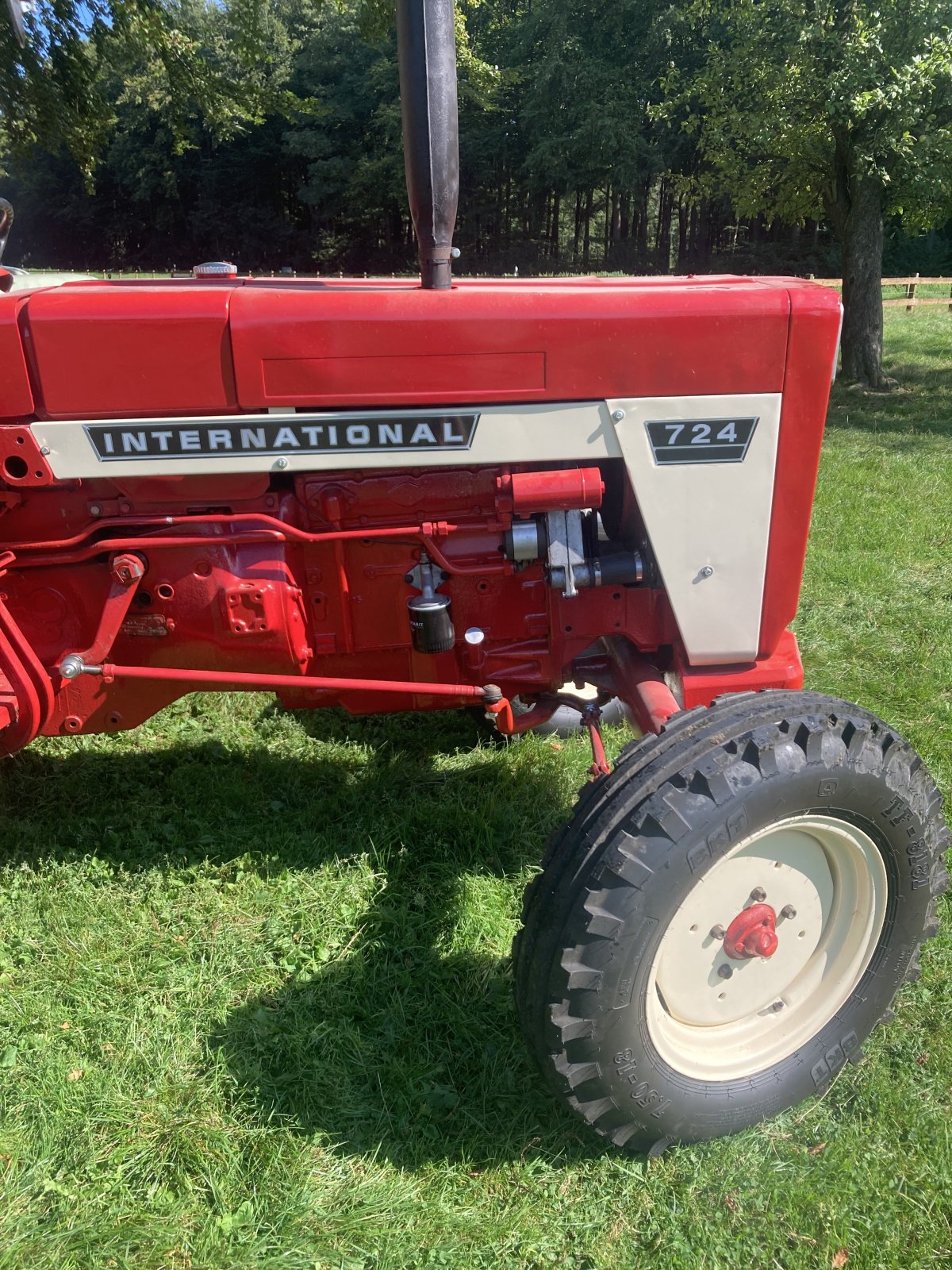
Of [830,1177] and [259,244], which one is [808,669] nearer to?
[830,1177]

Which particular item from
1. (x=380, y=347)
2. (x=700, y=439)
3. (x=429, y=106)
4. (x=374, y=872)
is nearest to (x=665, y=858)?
(x=700, y=439)

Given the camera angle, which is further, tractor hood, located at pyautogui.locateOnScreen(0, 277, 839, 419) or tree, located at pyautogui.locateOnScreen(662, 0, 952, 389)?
tree, located at pyautogui.locateOnScreen(662, 0, 952, 389)

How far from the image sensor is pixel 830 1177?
1.96m

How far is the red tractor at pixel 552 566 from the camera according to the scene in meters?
1.80

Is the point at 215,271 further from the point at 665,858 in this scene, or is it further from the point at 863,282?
the point at 863,282

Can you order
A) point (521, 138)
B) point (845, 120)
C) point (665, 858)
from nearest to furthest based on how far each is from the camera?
point (665, 858) < point (845, 120) < point (521, 138)

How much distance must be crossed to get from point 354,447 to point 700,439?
2.60 ft

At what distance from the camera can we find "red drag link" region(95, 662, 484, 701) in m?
2.24

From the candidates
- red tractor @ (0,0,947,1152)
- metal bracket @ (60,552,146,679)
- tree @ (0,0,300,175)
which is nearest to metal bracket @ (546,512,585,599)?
red tractor @ (0,0,947,1152)

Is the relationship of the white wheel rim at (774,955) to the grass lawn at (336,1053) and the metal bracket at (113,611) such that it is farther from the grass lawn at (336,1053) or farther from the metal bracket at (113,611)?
the metal bracket at (113,611)

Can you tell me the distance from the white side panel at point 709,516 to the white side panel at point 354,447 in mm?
94

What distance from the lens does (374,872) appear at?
286 centimetres

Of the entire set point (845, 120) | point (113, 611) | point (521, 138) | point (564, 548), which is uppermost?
point (521, 138)

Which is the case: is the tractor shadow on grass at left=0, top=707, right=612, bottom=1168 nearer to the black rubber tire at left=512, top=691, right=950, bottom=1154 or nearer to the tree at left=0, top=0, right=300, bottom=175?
the black rubber tire at left=512, top=691, right=950, bottom=1154
